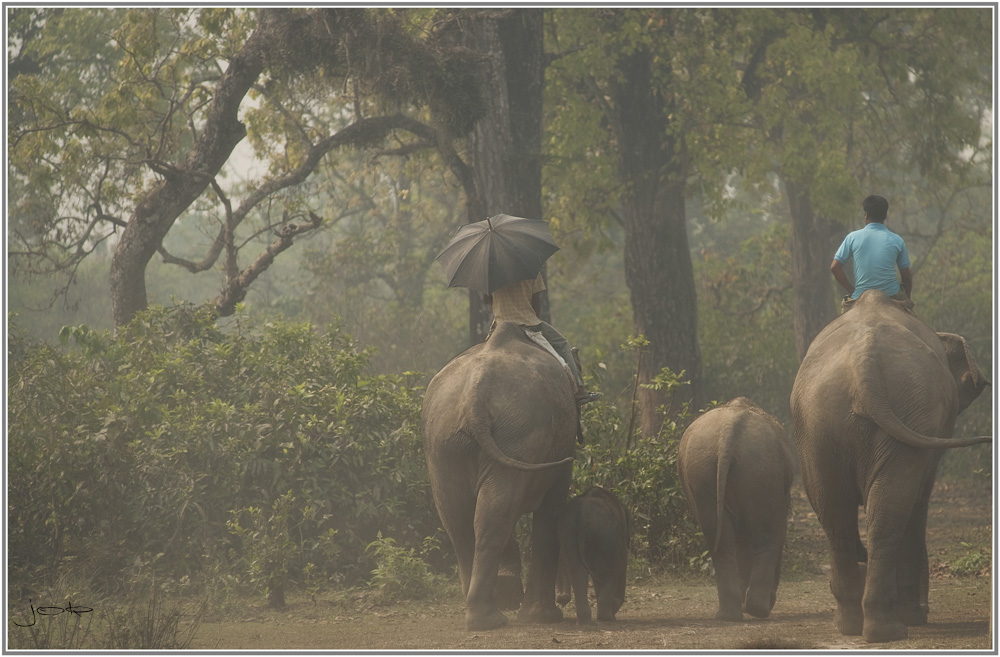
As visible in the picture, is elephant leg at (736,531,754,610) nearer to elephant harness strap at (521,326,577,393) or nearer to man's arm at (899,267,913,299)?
elephant harness strap at (521,326,577,393)

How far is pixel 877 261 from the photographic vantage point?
7270 mm

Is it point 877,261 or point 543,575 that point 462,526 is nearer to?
point 543,575

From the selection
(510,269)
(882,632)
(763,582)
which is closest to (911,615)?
(882,632)

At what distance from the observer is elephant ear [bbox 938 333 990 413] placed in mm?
7324

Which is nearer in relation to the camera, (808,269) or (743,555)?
(743,555)

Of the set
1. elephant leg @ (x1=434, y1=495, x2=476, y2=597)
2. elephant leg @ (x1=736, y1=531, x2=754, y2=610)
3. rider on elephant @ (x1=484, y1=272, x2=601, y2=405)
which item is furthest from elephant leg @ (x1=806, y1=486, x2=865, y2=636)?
elephant leg @ (x1=434, y1=495, x2=476, y2=597)

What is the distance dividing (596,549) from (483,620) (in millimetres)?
994

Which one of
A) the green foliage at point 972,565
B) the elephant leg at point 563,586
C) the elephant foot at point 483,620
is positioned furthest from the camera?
the green foliage at point 972,565

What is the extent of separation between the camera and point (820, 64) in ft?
52.4

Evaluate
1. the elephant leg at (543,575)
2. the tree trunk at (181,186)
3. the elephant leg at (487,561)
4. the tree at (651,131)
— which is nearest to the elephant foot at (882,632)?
the elephant leg at (543,575)

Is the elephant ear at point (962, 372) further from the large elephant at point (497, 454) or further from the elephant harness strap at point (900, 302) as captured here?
the large elephant at point (497, 454)

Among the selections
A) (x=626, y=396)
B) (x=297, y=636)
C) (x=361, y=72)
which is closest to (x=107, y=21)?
(x=361, y=72)

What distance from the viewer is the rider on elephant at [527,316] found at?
25.5ft

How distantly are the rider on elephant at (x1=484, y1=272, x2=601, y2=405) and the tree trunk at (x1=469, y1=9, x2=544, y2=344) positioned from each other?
5.21 metres
